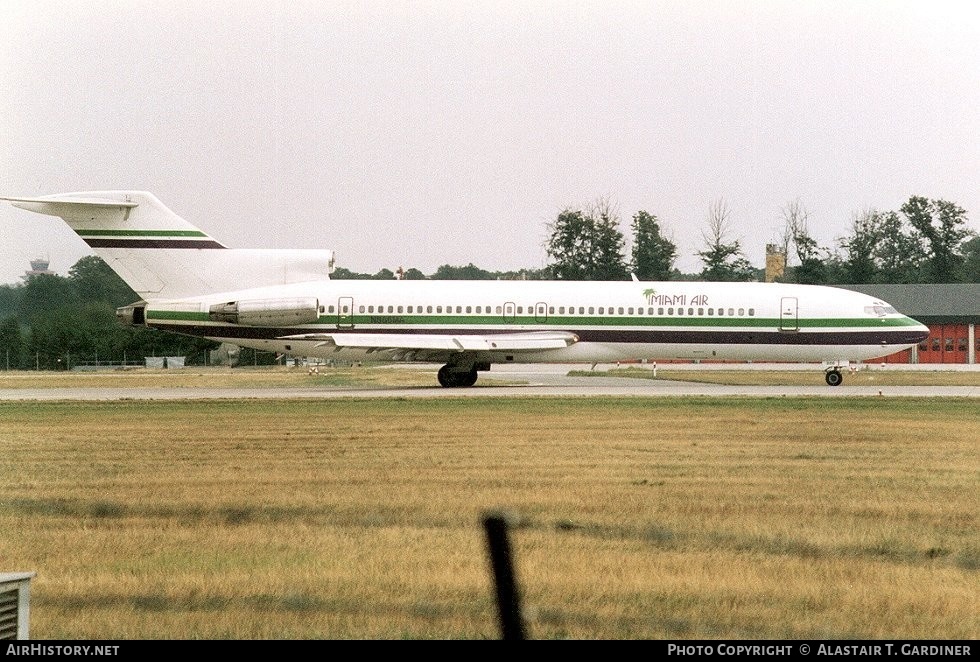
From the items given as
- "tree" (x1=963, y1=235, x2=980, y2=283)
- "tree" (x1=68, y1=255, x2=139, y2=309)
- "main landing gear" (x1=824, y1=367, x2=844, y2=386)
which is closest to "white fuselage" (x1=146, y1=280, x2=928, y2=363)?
"main landing gear" (x1=824, y1=367, x2=844, y2=386)

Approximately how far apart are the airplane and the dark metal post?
31593mm

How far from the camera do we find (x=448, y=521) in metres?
12.5

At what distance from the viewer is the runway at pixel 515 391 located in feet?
109

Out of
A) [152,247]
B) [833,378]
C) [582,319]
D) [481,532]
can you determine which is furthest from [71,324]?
[481,532]

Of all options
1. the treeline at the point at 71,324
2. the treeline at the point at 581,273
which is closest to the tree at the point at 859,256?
A: the treeline at the point at 581,273

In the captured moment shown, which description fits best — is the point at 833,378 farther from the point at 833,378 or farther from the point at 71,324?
the point at 71,324

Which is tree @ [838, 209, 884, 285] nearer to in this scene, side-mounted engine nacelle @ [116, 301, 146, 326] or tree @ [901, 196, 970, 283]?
tree @ [901, 196, 970, 283]

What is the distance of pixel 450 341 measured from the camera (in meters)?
37.6

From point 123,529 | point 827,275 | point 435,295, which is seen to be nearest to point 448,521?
point 123,529

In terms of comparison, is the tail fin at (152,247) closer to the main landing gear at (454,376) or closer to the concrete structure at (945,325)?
the main landing gear at (454,376)

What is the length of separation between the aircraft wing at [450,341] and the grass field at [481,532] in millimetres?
14458

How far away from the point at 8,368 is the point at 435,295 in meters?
17.0

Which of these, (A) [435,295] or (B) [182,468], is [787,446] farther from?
(A) [435,295]

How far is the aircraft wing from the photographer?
3722 cm
